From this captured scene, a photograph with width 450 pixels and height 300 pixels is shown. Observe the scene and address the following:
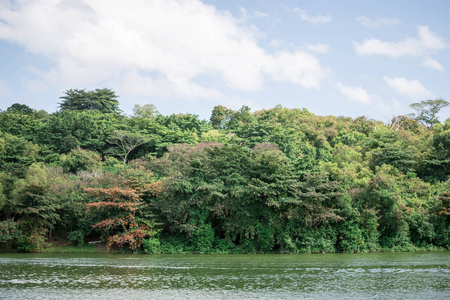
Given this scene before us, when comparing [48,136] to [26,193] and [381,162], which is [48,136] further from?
[381,162]

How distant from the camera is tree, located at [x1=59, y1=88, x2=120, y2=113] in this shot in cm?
6184

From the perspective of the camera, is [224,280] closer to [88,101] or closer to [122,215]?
[122,215]

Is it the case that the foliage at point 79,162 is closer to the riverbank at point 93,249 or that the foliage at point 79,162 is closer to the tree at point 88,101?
the riverbank at point 93,249

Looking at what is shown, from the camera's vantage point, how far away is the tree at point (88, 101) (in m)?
61.8

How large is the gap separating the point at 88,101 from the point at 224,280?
165 feet

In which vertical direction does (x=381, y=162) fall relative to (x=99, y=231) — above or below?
above

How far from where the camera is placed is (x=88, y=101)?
203ft

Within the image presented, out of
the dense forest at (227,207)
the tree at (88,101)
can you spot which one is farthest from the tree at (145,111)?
the dense forest at (227,207)

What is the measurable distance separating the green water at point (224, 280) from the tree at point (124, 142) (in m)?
24.4

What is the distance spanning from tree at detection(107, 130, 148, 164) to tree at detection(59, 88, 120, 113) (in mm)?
14856

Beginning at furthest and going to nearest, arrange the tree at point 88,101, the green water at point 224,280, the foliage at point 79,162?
the tree at point 88,101 → the foliage at point 79,162 → the green water at point 224,280

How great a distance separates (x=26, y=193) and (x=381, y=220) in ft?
98.2

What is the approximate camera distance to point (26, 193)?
31797 millimetres

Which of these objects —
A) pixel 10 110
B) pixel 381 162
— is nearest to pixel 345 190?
pixel 381 162
